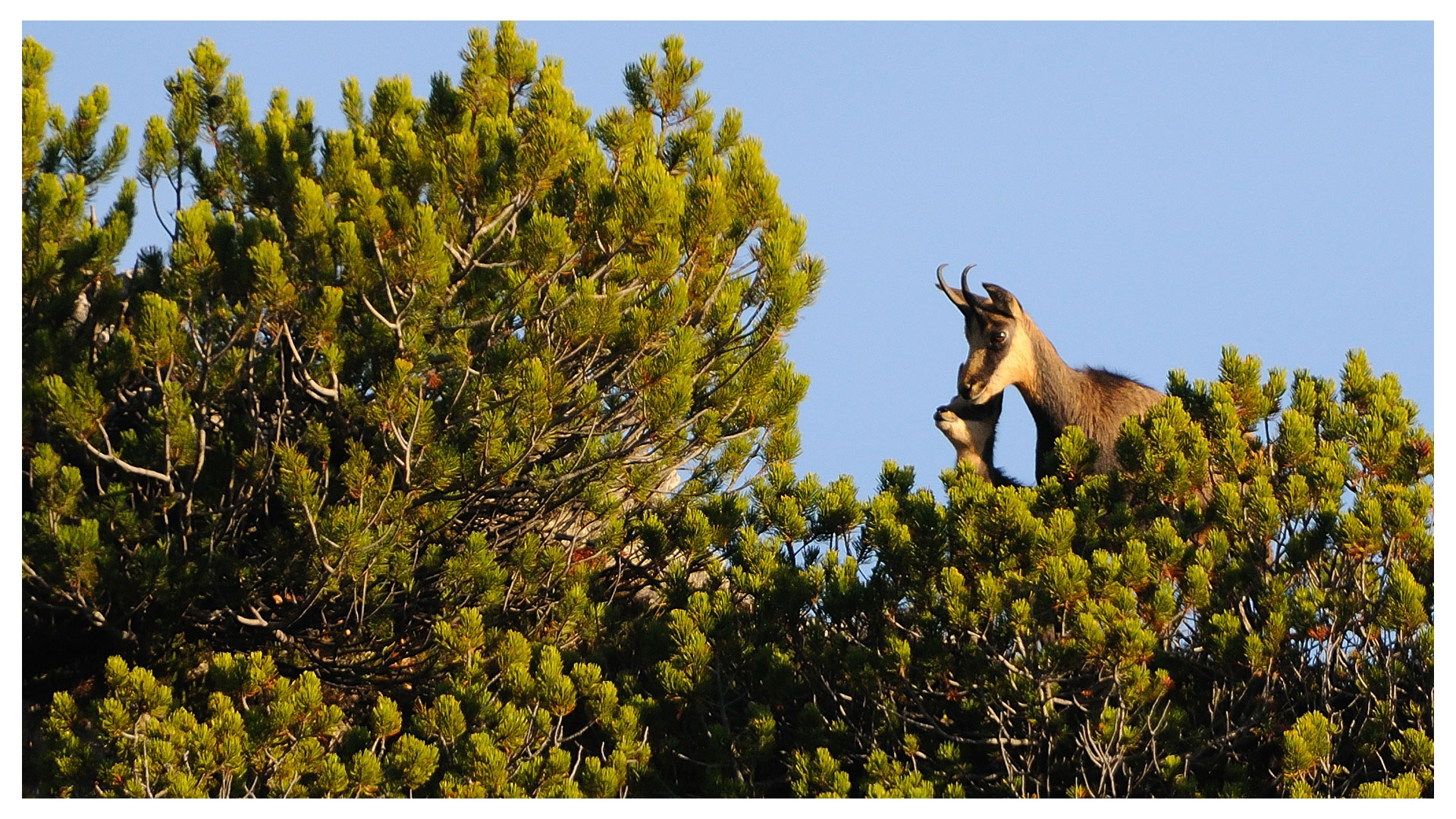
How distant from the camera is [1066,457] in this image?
9562 mm

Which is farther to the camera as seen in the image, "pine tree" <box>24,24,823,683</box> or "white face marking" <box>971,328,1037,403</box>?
"white face marking" <box>971,328,1037,403</box>

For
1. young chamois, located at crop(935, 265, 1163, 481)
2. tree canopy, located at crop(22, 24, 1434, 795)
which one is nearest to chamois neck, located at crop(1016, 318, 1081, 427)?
young chamois, located at crop(935, 265, 1163, 481)

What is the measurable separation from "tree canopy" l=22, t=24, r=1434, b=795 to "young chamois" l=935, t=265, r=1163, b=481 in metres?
1.71

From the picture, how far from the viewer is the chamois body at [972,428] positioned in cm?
1184

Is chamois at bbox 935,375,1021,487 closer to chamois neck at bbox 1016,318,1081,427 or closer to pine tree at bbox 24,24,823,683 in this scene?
chamois neck at bbox 1016,318,1081,427

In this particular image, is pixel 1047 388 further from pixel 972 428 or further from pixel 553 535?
pixel 553 535

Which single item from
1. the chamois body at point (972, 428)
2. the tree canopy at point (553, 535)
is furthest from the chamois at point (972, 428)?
the tree canopy at point (553, 535)

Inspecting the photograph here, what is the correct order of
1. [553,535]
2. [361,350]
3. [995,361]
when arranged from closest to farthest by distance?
[361,350] → [553,535] → [995,361]

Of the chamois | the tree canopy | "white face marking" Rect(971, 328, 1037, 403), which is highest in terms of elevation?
"white face marking" Rect(971, 328, 1037, 403)

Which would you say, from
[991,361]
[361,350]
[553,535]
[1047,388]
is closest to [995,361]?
[991,361]

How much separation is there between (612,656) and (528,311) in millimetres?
2148

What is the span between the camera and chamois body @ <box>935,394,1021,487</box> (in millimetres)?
11844

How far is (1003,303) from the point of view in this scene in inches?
463

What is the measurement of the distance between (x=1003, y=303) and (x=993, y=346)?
0.30 m
